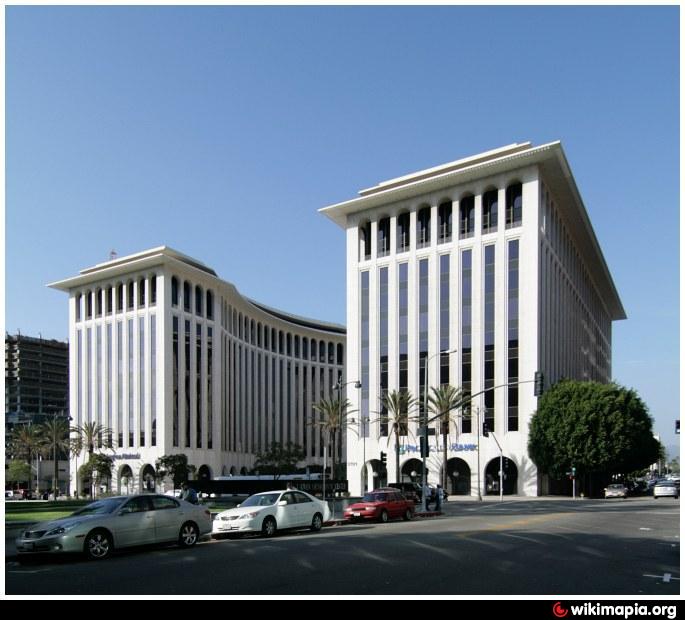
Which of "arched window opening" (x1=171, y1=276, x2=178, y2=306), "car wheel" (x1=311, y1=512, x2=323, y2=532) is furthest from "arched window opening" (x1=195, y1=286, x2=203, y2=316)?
"car wheel" (x1=311, y1=512, x2=323, y2=532)

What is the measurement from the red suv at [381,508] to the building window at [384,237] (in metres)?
52.2

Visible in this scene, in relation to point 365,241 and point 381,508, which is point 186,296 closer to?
point 365,241

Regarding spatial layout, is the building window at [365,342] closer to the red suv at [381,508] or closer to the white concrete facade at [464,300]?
the white concrete facade at [464,300]

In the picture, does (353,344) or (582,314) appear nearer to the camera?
(353,344)

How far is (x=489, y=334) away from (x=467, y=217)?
12.2 meters

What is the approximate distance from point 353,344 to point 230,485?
24614 mm

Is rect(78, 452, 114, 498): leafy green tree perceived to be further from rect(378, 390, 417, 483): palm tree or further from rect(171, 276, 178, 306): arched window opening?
rect(378, 390, 417, 483): palm tree

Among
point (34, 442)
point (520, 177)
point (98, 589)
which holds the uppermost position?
point (520, 177)

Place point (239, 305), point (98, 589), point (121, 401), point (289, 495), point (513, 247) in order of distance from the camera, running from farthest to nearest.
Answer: point (239, 305), point (121, 401), point (513, 247), point (289, 495), point (98, 589)

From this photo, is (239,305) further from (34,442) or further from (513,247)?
(513,247)

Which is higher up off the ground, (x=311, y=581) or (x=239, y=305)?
(x=239, y=305)

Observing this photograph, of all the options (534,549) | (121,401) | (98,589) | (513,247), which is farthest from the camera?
(121,401)

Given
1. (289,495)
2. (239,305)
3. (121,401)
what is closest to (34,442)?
(121,401)
